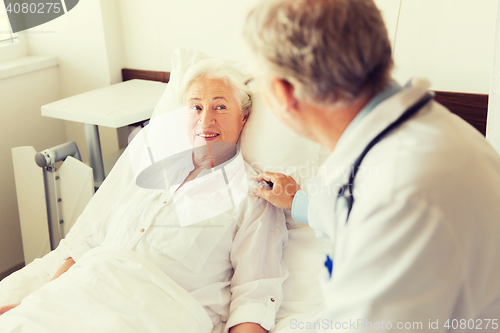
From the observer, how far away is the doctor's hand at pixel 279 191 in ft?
4.30

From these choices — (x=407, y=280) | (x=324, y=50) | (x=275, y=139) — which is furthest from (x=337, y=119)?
(x=275, y=139)

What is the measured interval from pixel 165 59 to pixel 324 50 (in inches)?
67.2

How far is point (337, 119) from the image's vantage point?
0.67 metres

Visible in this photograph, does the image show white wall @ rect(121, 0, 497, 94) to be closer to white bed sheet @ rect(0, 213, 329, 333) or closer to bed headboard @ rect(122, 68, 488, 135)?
bed headboard @ rect(122, 68, 488, 135)

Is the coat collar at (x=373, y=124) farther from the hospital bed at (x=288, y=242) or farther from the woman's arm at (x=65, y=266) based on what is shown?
the woman's arm at (x=65, y=266)

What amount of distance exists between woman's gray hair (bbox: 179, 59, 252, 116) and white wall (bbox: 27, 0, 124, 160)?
93cm

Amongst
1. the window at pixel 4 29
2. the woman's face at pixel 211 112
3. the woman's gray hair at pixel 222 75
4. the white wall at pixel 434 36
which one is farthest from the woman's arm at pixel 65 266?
the window at pixel 4 29

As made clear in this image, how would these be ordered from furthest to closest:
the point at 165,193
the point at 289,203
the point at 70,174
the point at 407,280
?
the point at 70,174, the point at 165,193, the point at 289,203, the point at 407,280

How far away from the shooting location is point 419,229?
0.56 m

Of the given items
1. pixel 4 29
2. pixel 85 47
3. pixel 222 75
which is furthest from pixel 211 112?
pixel 4 29

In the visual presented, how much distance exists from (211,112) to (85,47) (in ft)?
3.95

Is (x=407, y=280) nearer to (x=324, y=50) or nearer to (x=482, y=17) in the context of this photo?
(x=324, y=50)

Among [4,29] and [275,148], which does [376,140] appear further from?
[4,29]

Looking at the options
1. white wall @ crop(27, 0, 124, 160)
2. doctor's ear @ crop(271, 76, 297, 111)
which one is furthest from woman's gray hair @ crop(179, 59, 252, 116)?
white wall @ crop(27, 0, 124, 160)
